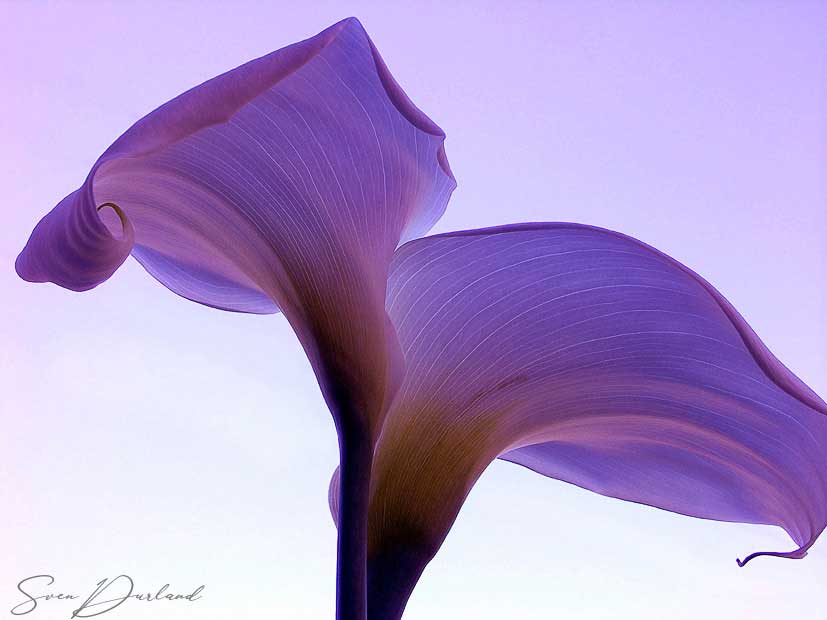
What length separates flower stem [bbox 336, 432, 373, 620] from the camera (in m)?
0.22

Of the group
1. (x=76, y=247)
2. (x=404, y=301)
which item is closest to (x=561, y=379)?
(x=404, y=301)

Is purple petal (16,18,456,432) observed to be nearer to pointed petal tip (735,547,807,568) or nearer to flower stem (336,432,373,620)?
flower stem (336,432,373,620)

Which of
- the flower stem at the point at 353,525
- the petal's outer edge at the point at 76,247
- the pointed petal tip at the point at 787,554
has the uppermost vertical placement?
the petal's outer edge at the point at 76,247

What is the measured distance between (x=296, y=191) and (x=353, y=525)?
0.10 meters

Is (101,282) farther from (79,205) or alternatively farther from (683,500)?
(683,500)

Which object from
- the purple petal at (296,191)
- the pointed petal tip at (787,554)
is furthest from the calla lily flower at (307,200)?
the pointed petal tip at (787,554)

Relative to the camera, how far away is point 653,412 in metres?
0.29

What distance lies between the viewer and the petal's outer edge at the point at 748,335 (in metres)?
0.22

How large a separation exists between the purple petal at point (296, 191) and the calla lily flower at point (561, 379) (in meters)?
0.02

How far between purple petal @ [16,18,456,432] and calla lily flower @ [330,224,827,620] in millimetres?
24

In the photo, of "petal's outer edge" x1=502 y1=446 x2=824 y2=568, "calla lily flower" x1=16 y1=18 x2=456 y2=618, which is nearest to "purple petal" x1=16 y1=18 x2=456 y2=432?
"calla lily flower" x1=16 y1=18 x2=456 y2=618

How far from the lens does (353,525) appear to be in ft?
0.74

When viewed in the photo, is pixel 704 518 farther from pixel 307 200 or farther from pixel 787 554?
pixel 307 200

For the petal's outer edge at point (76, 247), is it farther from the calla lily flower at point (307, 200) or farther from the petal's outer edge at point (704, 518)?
the petal's outer edge at point (704, 518)
